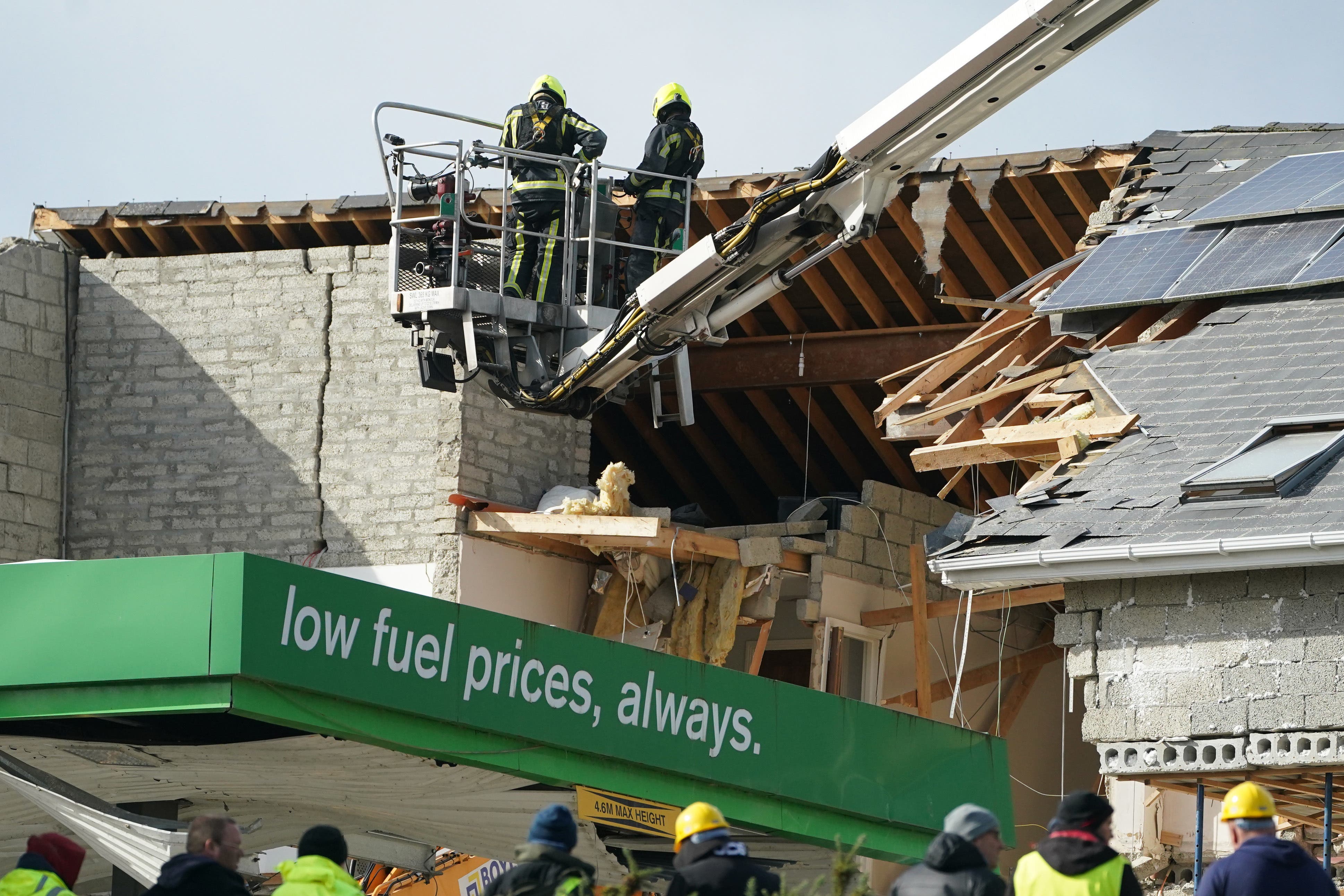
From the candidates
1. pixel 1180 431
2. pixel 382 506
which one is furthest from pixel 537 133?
pixel 1180 431

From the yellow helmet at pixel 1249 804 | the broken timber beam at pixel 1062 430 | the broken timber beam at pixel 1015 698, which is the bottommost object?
the yellow helmet at pixel 1249 804

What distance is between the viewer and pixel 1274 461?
1198cm

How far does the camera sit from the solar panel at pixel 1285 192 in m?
14.6

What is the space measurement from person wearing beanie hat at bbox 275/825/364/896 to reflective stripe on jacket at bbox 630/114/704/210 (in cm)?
993

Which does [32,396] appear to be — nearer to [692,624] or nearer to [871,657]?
[692,624]

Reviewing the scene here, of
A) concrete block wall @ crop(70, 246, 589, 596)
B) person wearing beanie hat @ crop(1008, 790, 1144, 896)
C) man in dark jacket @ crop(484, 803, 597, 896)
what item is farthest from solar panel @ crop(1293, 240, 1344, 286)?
man in dark jacket @ crop(484, 803, 597, 896)

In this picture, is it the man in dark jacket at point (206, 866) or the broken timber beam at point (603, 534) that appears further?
the broken timber beam at point (603, 534)

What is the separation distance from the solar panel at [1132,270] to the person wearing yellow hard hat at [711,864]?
8.07 metres

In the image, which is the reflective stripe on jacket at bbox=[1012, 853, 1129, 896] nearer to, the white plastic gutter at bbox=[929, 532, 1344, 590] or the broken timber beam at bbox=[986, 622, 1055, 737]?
the white plastic gutter at bbox=[929, 532, 1344, 590]

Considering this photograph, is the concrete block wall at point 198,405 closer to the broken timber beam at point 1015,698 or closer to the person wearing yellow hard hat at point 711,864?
the broken timber beam at point 1015,698

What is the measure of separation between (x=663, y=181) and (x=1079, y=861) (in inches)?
418

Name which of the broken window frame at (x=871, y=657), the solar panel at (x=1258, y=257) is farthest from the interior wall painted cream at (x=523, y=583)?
the solar panel at (x=1258, y=257)

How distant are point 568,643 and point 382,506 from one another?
22.5 ft

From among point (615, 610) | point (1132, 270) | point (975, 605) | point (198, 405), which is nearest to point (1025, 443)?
point (1132, 270)
